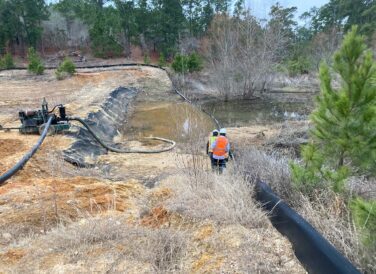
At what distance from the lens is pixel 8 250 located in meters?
3.97

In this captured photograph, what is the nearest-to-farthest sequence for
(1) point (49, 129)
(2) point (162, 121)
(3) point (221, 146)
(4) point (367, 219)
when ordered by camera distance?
(4) point (367, 219) → (3) point (221, 146) → (1) point (49, 129) → (2) point (162, 121)

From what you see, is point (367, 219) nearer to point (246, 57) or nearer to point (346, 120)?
point (346, 120)

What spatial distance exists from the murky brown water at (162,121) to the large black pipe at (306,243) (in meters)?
6.95

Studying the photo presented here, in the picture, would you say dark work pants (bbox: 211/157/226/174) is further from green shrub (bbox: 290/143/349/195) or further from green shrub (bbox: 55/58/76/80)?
green shrub (bbox: 55/58/76/80)

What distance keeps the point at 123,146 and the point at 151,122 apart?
202 inches

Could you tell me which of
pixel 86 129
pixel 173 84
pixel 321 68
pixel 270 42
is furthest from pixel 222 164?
pixel 173 84

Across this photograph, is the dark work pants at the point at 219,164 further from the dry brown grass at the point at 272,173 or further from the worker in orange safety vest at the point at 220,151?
the dry brown grass at the point at 272,173

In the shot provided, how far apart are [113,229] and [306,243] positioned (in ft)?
7.52

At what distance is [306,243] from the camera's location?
3.53m

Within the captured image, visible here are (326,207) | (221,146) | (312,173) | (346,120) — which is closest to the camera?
(326,207)

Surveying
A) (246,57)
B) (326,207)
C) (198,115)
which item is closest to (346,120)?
(326,207)

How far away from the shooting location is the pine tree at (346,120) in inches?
180

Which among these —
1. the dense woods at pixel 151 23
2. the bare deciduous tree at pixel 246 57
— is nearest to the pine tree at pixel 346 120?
the bare deciduous tree at pixel 246 57

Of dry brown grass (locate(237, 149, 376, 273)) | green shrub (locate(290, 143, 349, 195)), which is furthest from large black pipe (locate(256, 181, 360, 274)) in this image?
green shrub (locate(290, 143, 349, 195))
